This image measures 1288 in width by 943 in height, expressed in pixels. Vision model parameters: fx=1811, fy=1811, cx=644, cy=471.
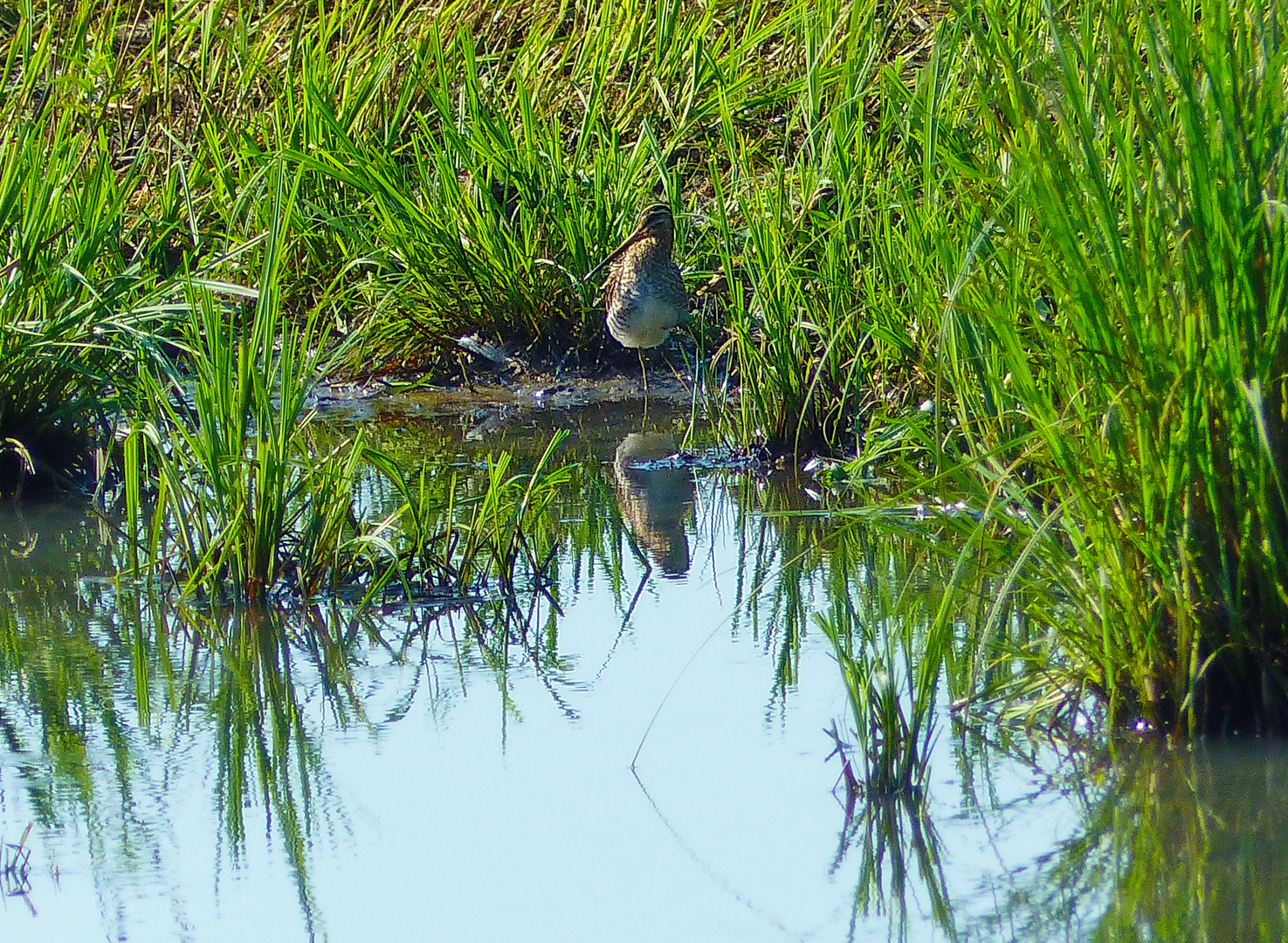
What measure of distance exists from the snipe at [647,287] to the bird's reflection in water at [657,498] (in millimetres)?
422

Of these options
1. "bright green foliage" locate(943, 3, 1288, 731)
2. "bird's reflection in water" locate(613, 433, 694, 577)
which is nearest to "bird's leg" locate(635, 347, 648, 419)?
"bird's reflection in water" locate(613, 433, 694, 577)

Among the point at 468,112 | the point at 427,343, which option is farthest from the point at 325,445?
the point at 468,112

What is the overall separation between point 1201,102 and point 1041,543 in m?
0.75

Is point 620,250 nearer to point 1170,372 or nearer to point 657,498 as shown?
point 657,498

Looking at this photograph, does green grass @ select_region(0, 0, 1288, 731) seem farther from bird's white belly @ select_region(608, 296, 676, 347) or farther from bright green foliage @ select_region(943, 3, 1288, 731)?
bird's white belly @ select_region(608, 296, 676, 347)

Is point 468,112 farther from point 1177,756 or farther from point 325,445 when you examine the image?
point 1177,756

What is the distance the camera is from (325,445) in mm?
5910

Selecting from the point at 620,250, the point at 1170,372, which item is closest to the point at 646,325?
the point at 620,250

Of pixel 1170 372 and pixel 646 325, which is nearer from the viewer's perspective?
pixel 1170 372

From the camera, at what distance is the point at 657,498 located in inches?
199

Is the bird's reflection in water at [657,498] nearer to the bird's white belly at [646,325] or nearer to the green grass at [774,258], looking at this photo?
the green grass at [774,258]

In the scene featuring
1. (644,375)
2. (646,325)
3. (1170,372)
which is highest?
(646,325)

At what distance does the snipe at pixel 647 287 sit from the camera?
243 inches

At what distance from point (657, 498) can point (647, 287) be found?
4.28 feet
